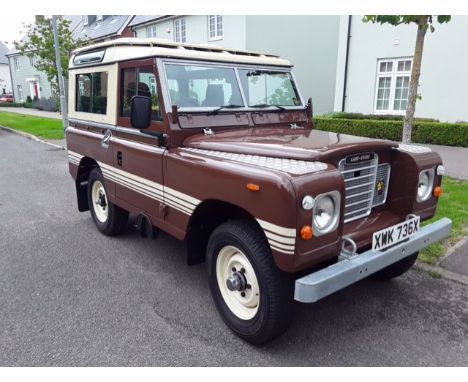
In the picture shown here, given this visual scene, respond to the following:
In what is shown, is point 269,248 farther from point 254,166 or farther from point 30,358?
point 30,358

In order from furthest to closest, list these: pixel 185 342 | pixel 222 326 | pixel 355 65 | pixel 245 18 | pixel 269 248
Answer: pixel 245 18 → pixel 355 65 → pixel 222 326 → pixel 185 342 → pixel 269 248

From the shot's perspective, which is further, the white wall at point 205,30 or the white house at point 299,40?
the white wall at point 205,30

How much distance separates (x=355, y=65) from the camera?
14.1 meters

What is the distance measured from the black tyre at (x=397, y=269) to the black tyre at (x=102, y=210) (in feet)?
10.4

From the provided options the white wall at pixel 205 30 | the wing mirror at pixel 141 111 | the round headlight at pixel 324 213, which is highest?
the white wall at pixel 205 30

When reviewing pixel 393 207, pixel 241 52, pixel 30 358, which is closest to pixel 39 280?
pixel 30 358

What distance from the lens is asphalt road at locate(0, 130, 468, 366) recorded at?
2961 mm

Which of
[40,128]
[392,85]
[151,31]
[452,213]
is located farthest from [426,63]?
[151,31]

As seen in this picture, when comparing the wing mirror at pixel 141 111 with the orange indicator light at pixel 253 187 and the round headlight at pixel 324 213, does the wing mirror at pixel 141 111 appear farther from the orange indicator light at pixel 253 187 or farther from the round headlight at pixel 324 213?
the round headlight at pixel 324 213

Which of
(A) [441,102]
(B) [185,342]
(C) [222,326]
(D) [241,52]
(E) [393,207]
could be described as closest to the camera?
(B) [185,342]

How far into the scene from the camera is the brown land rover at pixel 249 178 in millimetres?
2666

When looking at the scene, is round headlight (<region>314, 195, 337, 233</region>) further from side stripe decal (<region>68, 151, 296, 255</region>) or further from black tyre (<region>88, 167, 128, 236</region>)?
black tyre (<region>88, 167, 128, 236</region>)

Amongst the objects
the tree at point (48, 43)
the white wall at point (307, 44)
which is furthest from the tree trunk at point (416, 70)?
the tree at point (48, 43)

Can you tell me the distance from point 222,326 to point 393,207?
6.06 feet
